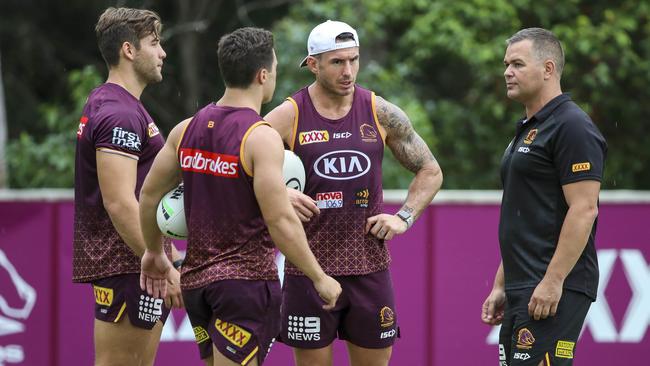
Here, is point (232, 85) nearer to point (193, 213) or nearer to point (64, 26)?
point (193, 213)

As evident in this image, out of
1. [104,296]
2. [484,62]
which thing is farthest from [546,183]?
[484,62]

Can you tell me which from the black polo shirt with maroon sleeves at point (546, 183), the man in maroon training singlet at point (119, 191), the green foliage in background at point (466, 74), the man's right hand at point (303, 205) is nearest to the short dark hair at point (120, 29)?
the man in maroon training singlet at point (119, 191)

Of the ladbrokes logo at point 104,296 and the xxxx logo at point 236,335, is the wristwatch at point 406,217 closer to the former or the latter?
the xxxx logo at point 236,335

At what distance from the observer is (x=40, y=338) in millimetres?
7672

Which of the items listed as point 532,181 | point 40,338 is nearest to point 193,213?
point 532,181

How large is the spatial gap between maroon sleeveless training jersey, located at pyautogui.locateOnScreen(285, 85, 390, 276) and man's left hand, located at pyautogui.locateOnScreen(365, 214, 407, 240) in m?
0.06

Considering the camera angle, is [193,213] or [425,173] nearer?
[193,213]

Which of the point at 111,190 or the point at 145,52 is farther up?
the point at 145,52

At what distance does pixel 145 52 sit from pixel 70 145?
6.03 metres

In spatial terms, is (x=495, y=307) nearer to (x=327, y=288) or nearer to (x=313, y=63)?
(x=327, y=288)

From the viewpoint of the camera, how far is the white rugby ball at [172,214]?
15.6 feet

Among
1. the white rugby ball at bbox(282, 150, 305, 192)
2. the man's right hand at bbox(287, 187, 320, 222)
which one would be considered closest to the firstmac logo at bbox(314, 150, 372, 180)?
the white rugby ball at bbox(282, 150, 305, 192)

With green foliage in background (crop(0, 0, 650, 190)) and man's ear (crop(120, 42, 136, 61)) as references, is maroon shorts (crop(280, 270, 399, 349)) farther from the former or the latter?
green foliage in background (crop(0, 0, 650, 190))

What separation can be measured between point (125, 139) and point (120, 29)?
67 centimetres
